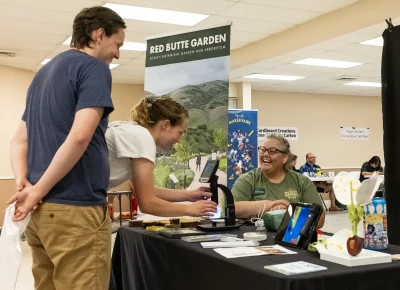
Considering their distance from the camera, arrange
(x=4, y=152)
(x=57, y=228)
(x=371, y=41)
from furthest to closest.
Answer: (x=4, y=152)
(x=371, y=41)
(x=57, y=228)

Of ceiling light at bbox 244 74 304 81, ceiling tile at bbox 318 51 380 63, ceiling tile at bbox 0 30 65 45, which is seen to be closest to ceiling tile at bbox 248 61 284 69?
ceiling tile at bbox 318 51 380 63

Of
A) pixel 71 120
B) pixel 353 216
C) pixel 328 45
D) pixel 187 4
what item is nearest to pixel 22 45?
pixel 187 4

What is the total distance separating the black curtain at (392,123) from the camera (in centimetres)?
285

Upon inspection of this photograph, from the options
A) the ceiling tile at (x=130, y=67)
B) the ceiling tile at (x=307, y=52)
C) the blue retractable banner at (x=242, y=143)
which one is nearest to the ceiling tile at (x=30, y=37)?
the ceiling tile at (x=130, y=67)

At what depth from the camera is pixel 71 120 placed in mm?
1550

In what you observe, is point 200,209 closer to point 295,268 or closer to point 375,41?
point 295,268

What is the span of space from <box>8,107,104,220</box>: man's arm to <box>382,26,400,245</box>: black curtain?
1979mm

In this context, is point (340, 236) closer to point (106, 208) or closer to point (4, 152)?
point (106, 208)

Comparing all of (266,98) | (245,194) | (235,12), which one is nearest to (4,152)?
(235,12)

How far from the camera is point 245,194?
304 cm

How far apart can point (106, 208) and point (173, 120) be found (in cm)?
63

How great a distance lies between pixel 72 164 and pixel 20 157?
0.29m

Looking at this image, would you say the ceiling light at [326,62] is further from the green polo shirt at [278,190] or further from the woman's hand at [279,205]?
the woman's hand at [279,205]

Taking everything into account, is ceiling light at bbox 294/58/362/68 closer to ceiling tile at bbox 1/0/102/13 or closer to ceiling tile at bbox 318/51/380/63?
ceiling tile at bbox 318/51/380/63
